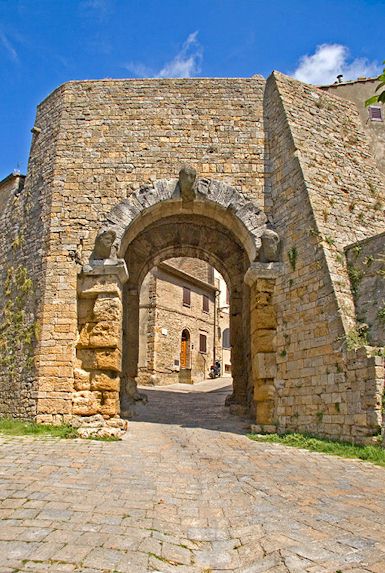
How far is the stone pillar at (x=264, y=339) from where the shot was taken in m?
8.52

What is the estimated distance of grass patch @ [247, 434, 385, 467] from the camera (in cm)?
605

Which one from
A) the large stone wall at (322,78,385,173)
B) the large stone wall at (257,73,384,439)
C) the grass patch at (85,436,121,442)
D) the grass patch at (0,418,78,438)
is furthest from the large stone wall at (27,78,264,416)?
the large stone wall at (322,78,385,173)

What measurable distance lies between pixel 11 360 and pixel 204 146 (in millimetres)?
5931

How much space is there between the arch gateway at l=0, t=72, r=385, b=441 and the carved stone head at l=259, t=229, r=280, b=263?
0.03 m

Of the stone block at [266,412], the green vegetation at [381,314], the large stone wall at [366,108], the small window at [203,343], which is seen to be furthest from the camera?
the small window at [203,343]

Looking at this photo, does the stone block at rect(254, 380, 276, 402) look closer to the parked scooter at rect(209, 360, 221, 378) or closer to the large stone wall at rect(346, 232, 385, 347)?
the large stone wall at rect(346, 232, 385, 347)

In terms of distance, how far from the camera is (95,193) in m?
9.38

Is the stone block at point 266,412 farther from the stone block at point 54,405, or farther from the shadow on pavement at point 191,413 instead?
the stone block at point 54,405

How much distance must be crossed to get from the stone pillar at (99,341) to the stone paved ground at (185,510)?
1.38m

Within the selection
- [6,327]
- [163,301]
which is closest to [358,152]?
[6,327]

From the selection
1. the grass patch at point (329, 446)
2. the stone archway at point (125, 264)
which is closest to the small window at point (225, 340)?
the stone archway at point (125, 264)

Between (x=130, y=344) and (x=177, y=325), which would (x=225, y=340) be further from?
(x=130, y=344)

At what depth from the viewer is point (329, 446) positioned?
680 centimetres

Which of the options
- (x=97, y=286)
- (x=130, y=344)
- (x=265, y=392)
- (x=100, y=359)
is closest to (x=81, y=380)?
(x=100, y=359)
